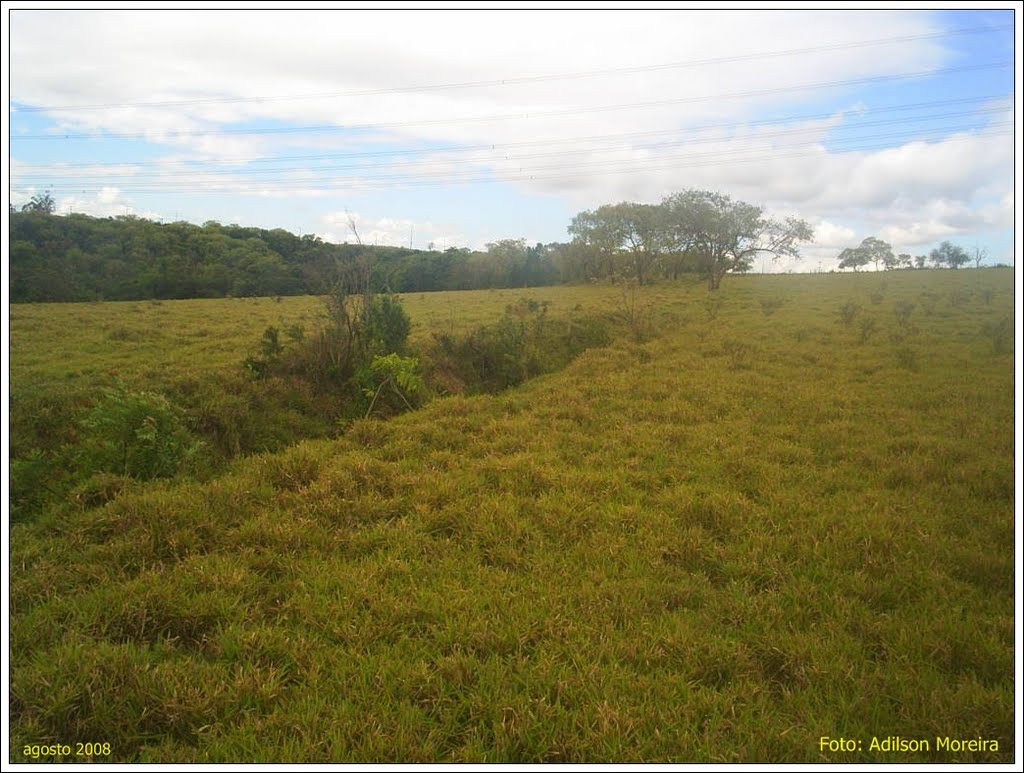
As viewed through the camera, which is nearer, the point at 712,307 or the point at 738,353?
the point at 738,353

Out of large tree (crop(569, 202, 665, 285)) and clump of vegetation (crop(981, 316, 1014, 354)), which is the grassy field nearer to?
clump of vegetation (crop(981, 316, 1014, 354))

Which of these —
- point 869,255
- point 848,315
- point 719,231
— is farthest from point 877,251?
point 848,315

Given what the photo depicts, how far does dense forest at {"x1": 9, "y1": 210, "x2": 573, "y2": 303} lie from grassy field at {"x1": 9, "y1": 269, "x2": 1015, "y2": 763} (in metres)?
8.36

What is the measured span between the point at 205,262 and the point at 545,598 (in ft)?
105

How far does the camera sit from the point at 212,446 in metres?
8.30

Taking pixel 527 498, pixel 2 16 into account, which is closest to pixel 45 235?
pixel 2 16

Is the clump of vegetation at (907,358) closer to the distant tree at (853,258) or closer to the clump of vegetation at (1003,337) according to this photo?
the clump of vegetation at (1003,337)

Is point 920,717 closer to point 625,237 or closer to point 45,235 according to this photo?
point 45,235

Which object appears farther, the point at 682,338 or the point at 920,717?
the point at 682,338

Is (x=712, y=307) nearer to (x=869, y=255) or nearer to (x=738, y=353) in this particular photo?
(x=738, y=353)

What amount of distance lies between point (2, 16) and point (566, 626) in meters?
5.94

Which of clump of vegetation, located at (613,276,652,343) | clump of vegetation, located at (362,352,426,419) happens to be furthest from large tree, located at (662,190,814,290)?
clump of vegetation, located at (362,352,426,419)

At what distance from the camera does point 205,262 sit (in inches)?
1178

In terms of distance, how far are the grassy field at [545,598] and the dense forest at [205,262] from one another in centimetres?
836
